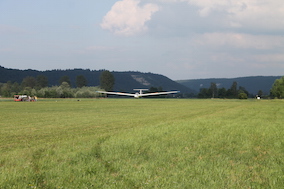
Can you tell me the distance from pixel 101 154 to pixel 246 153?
581cm

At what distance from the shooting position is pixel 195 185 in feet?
28.4

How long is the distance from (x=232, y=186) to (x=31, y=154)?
25.8 feet

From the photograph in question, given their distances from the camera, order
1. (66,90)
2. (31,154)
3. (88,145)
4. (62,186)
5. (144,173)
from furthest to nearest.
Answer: (66,90) < (88,145) < (31,154) < (144,173) < (62,186)

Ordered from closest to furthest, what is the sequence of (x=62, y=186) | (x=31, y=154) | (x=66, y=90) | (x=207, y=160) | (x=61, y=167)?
(x=62, y=186)
(x=61, y=167)
(x=207, y=160)
(x=31, y=154)
(x=66, y=90)

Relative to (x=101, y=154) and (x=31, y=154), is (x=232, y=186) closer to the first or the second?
(x=101, y=154)

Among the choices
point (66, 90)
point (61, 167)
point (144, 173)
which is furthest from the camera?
point (66, 90)

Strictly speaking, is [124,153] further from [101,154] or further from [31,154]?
[31,154]

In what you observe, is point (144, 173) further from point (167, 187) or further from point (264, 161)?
point (264, 161)

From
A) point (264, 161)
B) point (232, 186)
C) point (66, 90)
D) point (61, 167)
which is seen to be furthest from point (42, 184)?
point (66, 90)

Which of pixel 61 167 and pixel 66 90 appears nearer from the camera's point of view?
pixel 61 167

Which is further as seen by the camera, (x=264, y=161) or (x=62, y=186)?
(x=264, y=161)

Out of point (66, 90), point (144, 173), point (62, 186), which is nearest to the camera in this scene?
point (62, 186)

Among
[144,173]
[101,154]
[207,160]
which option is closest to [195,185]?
[144,173]

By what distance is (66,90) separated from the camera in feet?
492
